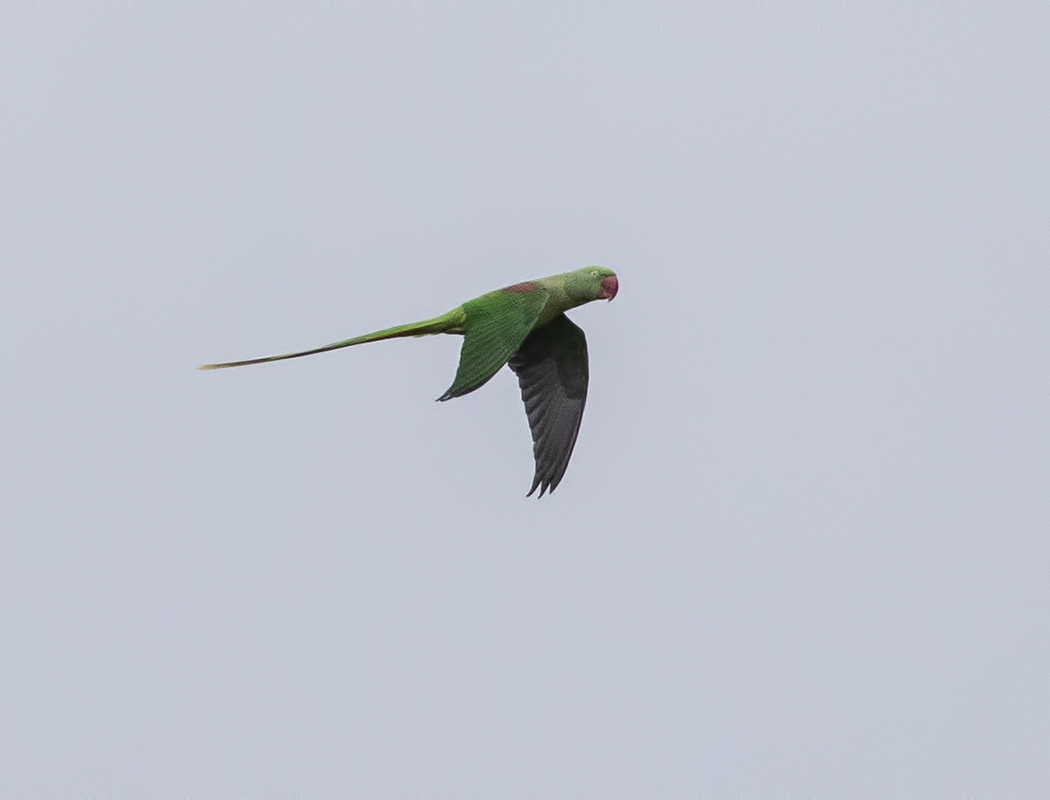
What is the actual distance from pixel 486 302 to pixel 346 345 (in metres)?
1.16

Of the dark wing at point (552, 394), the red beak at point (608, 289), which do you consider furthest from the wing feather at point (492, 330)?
the dark wing at point (552, 394)

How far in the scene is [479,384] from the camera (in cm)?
1471

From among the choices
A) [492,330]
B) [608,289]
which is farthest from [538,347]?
[492,330]

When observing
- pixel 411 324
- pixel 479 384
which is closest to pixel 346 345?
pixel 411 324

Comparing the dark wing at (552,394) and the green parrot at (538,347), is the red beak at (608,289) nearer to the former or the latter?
the green parrot at (538,347)

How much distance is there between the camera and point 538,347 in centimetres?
1789

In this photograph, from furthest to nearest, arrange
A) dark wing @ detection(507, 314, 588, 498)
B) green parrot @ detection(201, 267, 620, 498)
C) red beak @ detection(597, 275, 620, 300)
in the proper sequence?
dark wing @ detection(507, 314, 588, 498), red beak @ detection(597, 275, 620, 300), green parrot @ detection(201, 267, 620, 498)

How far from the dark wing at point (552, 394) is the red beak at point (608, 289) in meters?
0.70

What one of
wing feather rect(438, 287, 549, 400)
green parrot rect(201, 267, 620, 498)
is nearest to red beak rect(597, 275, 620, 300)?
green parrot rect(201, 267, 620, 498)

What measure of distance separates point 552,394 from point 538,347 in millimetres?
432

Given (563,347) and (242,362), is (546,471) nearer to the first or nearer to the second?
(563,347)

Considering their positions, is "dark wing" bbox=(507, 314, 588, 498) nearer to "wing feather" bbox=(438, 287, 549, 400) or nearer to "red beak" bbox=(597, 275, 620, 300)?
"red beak" bbox=(597, 275, 620, 300)

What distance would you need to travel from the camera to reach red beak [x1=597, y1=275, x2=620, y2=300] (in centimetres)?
1719

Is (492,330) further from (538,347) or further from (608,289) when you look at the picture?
(538,347)
